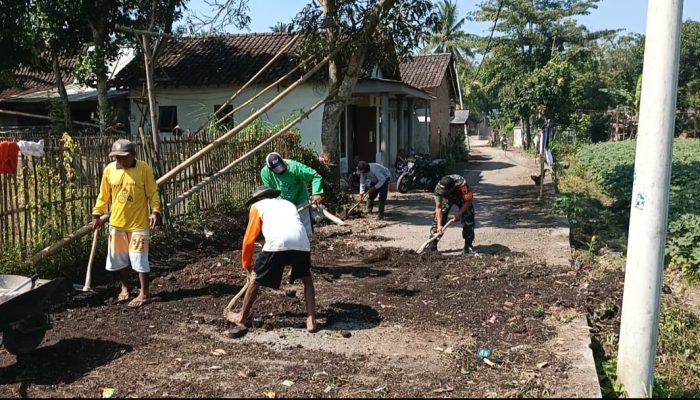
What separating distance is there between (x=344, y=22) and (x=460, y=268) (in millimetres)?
6675

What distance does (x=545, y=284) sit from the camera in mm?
7184

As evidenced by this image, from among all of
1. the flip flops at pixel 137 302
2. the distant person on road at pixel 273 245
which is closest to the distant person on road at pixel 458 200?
the distant person on road at pixel 273 245

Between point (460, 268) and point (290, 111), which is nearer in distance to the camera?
point (460, 268)

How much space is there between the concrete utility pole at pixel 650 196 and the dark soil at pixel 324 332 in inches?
24.4

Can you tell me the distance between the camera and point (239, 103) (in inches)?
695

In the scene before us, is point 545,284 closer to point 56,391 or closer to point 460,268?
point 460,268

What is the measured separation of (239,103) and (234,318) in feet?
41.5

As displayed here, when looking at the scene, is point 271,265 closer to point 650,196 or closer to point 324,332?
point 324,332

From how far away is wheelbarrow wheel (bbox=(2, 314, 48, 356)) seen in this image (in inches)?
192

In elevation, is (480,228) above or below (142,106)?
below

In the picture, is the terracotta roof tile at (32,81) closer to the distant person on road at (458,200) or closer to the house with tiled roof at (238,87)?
the house with tiled roof at (238,87)

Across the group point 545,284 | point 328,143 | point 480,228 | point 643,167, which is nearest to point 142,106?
point 328,143

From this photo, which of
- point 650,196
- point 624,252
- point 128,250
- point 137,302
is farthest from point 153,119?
point 624,252

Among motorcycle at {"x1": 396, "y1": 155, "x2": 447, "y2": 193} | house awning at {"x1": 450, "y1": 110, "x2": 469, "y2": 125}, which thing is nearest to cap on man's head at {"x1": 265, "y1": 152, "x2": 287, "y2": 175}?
motorcycle at {"x1": 396, "y1": 155, "x2": 447, "y2": 193}
